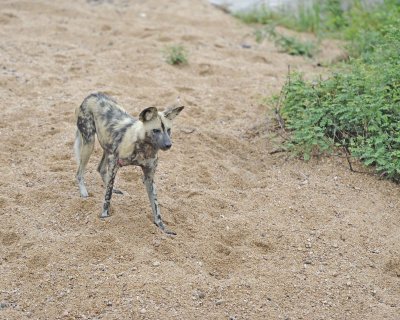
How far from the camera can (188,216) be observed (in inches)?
205

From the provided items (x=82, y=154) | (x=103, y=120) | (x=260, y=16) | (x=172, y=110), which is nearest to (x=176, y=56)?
(x=260, y=16)

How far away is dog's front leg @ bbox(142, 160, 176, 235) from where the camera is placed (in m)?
4.87

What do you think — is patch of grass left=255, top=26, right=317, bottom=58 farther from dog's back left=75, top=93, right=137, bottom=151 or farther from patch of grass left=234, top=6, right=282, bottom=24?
dog's back left=75, top=93, right=137, bottom=151

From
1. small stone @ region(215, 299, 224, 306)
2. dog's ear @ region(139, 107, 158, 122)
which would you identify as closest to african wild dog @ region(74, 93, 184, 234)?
dog's ear @ region(139, 107, 158, 122)

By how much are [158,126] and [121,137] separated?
38cm

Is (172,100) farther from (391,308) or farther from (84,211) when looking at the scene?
(391,308)

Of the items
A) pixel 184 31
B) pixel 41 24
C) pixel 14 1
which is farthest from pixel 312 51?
pixel 14 1

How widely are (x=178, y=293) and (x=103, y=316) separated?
51cm

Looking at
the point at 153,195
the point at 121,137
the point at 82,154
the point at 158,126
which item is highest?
the point at 158,126

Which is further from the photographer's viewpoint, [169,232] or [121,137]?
[169,232]

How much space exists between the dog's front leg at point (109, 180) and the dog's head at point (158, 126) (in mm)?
393

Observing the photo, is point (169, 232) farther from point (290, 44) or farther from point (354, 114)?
point (290, 44)

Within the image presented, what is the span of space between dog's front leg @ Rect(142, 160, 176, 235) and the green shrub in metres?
1.67

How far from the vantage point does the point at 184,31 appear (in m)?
9.71
